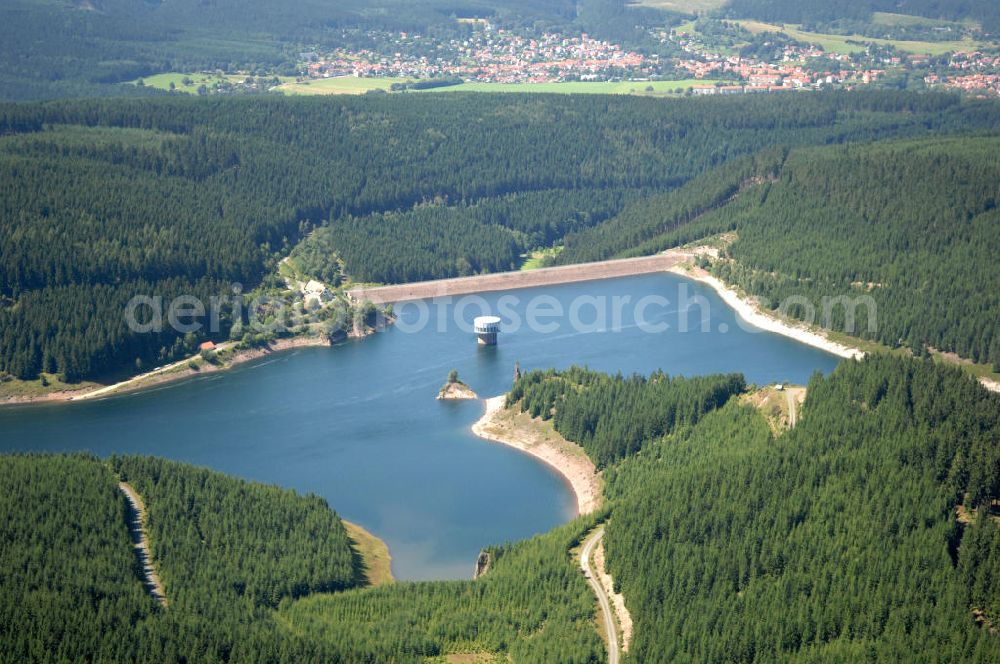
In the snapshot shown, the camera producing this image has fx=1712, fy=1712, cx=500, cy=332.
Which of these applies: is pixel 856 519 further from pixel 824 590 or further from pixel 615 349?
pixel 615 349

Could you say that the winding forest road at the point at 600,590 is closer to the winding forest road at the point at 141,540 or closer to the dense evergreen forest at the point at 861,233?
the winding forest road at the point at 141,540

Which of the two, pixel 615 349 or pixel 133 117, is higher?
pixel 133 117

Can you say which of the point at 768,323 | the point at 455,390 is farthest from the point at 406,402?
the point at 768,323

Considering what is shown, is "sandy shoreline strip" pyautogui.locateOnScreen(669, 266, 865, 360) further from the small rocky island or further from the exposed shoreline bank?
the exposed shoreline bank

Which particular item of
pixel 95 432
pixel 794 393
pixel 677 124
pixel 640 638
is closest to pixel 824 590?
pixel 640 638

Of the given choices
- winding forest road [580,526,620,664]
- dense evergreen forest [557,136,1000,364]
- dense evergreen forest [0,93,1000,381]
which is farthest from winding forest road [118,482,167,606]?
dense evergreen forest [557,136,1000,364]

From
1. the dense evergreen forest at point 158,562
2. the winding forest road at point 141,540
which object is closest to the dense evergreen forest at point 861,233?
the dense evergreen forest at point 158,562

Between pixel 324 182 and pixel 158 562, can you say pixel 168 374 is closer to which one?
pixel 158 562

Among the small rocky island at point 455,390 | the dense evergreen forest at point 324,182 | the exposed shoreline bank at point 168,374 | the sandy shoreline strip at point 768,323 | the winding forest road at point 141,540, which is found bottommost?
the exposed shoreline bank at point 168,374
